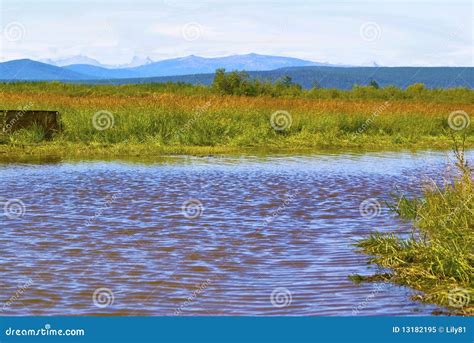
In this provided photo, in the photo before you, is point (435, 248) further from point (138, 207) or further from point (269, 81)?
point (269, 81)

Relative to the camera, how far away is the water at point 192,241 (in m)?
7.67

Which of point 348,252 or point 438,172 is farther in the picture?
point 438,172

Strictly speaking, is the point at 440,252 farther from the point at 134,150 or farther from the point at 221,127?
the point at 221,127

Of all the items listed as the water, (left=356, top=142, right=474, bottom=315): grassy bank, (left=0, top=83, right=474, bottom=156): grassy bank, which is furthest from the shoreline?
(left=356, top=142, right=474, bottom=315): grassy bank

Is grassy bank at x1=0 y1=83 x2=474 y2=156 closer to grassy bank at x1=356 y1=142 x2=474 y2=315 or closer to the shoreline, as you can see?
the shoreline

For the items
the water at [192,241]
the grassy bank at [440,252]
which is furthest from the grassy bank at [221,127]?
the grassy bank at [440,252]

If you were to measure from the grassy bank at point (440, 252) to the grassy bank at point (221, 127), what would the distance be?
11.1 metres

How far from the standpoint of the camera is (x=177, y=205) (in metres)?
13.3

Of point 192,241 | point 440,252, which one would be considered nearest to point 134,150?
point 192,241

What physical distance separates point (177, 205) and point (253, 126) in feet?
43.2

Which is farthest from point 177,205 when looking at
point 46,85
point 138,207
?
point 46,85

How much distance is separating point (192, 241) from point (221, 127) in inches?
588

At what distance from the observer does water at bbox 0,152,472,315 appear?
7.67m

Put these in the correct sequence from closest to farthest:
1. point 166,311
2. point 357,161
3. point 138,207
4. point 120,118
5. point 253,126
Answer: point 166,311, point 138,207, point 357,161, point 120,118, point 253,126
